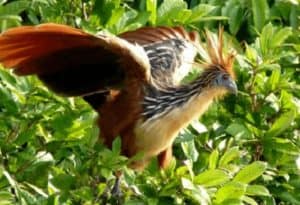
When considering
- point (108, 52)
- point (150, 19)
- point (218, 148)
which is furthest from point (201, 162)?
point (150, 19)

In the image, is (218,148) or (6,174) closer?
(6,174)

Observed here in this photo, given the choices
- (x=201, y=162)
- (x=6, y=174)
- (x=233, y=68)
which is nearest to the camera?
(x=6, y=174)

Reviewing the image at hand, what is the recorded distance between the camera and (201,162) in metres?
5.34

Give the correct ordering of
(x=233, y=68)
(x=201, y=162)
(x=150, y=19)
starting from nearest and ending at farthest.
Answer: (x=201, y=162) → (x=233, y=68) → (x=150, y=19)

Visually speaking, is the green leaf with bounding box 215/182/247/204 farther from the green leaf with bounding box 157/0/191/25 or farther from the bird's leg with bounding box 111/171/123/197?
the green leaf with bounding box 157/0/191/25

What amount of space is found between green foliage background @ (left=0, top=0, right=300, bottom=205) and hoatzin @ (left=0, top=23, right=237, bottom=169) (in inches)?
2.8

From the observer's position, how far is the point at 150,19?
616 cm

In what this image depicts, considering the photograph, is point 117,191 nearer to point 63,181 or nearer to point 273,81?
point 63,181

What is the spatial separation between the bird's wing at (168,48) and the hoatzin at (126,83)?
7cm

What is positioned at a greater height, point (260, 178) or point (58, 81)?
point (58, 81)

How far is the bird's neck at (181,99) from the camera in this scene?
555 cm

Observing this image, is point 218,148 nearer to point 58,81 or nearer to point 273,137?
point 273,137

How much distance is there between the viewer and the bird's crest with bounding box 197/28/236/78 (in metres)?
5.52

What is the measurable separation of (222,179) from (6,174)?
790 mm
